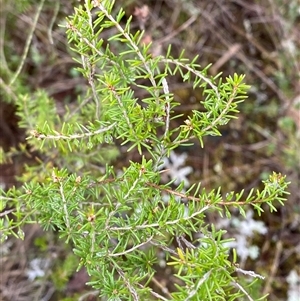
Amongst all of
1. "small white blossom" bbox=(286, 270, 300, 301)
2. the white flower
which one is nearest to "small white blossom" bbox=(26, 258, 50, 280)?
the white flower

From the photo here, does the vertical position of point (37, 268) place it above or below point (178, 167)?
below

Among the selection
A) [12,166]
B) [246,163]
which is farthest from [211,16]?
[12,166]

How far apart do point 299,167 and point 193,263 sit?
1415 mm

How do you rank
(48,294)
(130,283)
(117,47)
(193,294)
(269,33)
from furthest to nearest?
(269,33)
(117,47)
(48,294)
(130,283)
(193,294)

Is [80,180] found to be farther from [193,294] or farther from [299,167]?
[299,167]

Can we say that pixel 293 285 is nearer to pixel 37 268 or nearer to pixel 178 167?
pixel 178 167

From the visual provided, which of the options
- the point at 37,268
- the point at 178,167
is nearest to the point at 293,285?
the point at 178,167

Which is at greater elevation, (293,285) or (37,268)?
(293,285)

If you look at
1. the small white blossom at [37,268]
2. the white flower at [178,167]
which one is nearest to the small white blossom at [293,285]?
the white flower at [178,167]

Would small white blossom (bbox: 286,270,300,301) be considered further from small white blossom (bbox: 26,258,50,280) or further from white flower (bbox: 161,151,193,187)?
small white blossom (bbox: 26,258,50,280)

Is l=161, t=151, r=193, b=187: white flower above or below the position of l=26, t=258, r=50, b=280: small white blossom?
above

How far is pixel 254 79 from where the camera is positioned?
2373 mm

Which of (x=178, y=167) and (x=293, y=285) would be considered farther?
(x=178, y=167)

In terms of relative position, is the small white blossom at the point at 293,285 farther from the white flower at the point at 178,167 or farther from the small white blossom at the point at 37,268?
the small white blossom at the point at 37,268
